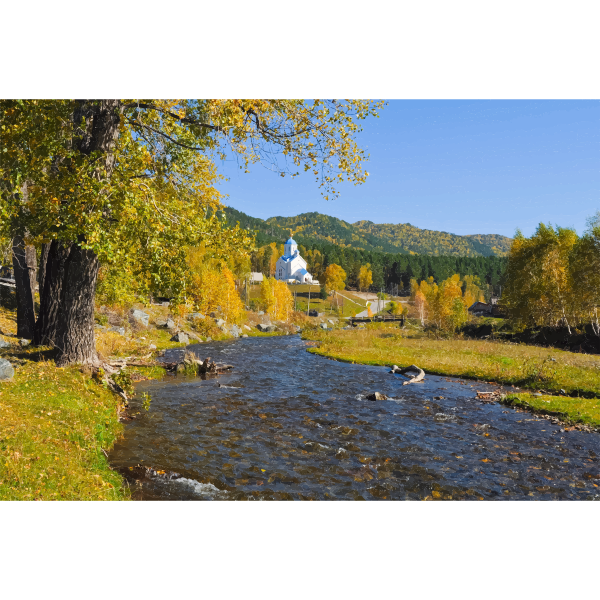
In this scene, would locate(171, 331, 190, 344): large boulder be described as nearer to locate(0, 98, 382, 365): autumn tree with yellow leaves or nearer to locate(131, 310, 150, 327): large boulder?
locate(131, 310, 150, 327): large boulder

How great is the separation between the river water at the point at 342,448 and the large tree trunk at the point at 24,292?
306 inches

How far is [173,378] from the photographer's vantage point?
75.2 feet

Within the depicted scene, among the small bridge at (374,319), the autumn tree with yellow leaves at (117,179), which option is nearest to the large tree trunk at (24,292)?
the autumn tree with yellow leaves at (117,179)

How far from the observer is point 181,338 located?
153 ft

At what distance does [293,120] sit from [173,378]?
1595 cm

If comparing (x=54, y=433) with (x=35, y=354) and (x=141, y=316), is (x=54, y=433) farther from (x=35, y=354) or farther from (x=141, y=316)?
(x=141, y=316)

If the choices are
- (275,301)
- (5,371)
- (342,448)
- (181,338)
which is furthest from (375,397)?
(275,301)

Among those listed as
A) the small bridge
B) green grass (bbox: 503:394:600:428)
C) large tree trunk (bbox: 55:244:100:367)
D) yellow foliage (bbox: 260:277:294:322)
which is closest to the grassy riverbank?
green grass (bbox: 503:394:600:428)

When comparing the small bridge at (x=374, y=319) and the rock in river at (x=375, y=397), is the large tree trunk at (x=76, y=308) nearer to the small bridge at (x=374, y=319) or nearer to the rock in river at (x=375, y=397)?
the rock in river at (x=375, y=397)

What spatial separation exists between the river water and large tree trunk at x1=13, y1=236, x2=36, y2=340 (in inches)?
306

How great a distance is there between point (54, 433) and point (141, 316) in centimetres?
3967
